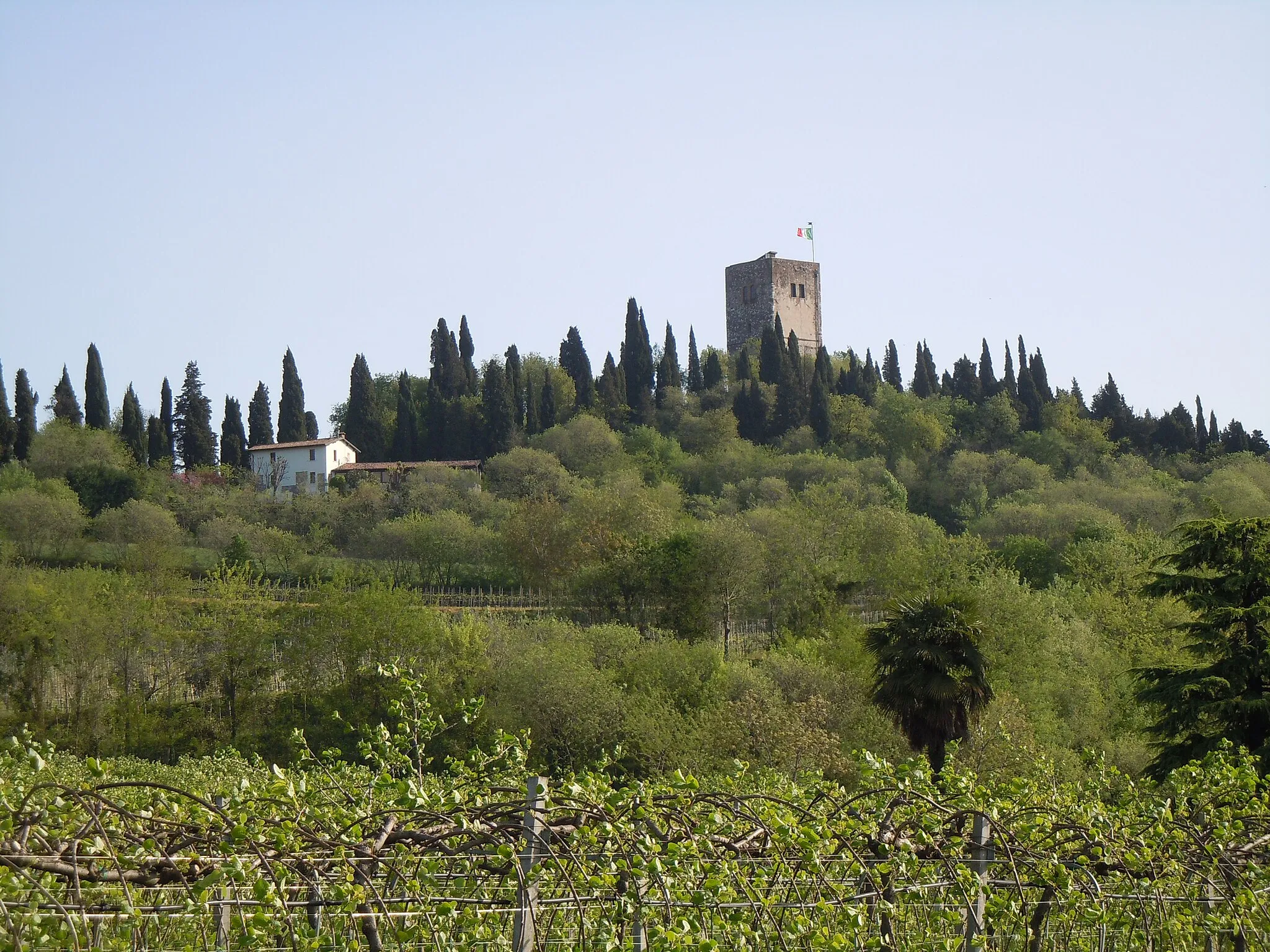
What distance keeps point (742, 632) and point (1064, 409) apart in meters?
32.1

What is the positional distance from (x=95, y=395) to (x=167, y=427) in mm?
3545

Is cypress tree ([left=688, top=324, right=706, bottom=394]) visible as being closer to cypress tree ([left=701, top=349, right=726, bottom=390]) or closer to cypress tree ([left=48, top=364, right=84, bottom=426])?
cypress tree ([left=701, top=349, right=726, bottom=390])

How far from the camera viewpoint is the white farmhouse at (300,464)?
200ft

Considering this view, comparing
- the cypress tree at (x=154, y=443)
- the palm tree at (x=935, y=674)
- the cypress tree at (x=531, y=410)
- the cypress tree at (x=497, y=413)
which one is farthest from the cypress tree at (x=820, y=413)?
the palm tree at (x=935, y=674)

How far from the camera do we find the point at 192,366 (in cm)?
6309

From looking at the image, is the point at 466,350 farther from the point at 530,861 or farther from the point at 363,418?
the point at 530,861

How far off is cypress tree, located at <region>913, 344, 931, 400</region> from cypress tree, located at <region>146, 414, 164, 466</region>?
39094 millimetres

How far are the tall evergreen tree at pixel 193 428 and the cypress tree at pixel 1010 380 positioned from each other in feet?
134

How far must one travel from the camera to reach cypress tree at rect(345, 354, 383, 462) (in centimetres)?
6625

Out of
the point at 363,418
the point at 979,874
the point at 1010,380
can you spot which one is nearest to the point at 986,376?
the point at 1010,380

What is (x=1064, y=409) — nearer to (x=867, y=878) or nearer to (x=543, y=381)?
(x=543, y=381)

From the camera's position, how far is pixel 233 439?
213 ft

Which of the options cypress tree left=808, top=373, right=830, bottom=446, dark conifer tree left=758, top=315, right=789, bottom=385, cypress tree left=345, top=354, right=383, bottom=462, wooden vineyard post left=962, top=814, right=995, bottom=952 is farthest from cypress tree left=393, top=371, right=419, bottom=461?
wooden vineyard post left=962, top=814, right=995, bottom=952

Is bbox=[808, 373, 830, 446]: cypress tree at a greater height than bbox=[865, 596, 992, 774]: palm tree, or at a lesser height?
greater
